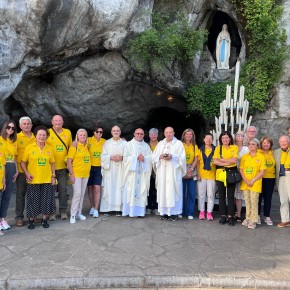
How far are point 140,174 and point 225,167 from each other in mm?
1729

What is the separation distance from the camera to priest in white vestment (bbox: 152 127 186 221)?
6695 mm

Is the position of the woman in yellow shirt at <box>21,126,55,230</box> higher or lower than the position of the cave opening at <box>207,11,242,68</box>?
lower

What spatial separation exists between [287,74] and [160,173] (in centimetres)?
611

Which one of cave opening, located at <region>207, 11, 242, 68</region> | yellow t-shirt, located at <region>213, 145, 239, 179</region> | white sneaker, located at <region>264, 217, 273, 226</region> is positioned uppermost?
cave opening, located at <region>207, 11, 242, 68</region>

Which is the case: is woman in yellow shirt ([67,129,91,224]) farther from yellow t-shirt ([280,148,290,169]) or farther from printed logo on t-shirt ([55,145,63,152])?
yellow t-shirt ([280,148,290,169])

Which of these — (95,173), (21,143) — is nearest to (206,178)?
(95,173)

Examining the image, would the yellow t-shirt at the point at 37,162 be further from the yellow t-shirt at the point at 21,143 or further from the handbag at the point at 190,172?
the handbag at the point at 190,172

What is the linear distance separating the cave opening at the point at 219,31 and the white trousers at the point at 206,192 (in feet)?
21.1

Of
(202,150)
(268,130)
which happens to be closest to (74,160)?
(202,150)

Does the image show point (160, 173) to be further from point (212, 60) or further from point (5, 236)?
point (212, 60)

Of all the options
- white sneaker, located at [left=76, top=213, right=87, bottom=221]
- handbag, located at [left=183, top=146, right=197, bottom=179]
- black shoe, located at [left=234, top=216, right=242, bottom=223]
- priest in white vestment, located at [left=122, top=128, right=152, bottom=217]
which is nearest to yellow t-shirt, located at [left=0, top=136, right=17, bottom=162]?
white sneaker, located at [left=76, top=213, right=87, bottom=221]

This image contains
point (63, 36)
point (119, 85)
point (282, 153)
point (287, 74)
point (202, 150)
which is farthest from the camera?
point (119, 85)

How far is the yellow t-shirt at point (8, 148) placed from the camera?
5700 mm

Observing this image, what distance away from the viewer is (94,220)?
22.0ft
